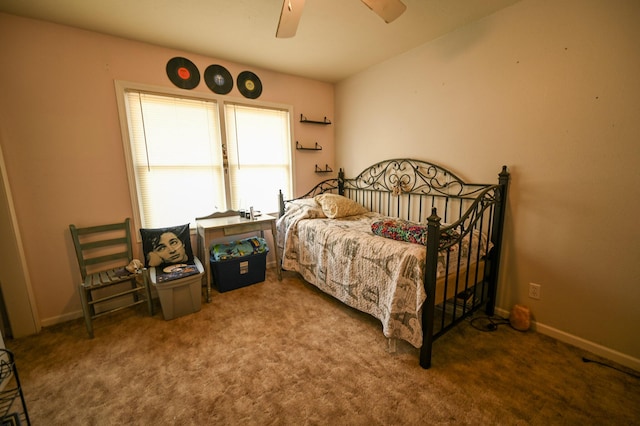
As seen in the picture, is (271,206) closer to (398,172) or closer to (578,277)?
(398,172)

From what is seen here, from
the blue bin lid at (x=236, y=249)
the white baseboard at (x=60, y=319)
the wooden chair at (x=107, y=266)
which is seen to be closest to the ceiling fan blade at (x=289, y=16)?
the blue bin lid at (x=236, y=249)

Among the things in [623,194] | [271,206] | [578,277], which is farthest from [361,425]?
[271,206]

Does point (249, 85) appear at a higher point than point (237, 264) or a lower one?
higher

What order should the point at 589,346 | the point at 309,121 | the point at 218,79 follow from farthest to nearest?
the point at 309,121 → the point at 218,79 → the point at 589,346

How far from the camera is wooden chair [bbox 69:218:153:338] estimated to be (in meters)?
2.13

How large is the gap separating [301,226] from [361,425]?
1.77 meters

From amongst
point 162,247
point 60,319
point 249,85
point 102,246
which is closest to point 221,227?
point 162,247

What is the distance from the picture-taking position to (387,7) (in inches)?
57.6

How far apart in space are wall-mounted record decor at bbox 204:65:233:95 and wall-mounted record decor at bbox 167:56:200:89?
0.35 feet

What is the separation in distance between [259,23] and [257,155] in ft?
4.57

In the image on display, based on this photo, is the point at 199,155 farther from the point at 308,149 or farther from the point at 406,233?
the point at 406,233

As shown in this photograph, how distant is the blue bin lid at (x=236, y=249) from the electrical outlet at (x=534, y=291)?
2414mm

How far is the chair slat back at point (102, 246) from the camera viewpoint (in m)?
2.18

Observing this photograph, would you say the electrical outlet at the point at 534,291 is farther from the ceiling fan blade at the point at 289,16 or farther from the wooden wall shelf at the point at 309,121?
the wooden wall shelf at the point at 309,121
